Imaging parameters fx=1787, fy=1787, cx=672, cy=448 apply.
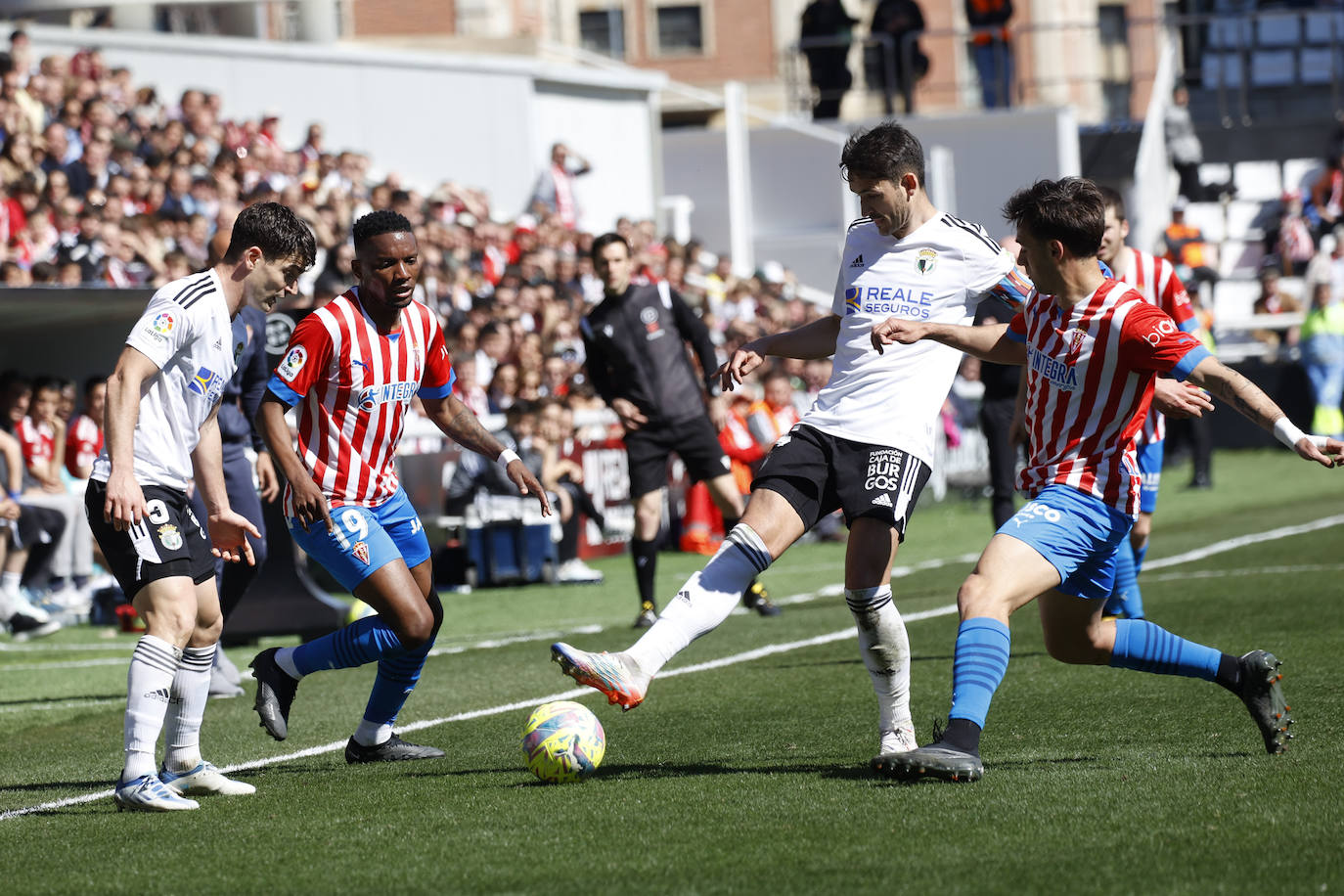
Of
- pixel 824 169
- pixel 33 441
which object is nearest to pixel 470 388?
pixel 33 441

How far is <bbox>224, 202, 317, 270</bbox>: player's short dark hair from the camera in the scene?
610cm

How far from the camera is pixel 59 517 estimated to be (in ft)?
42.8

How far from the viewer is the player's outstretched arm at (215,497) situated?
634 cm

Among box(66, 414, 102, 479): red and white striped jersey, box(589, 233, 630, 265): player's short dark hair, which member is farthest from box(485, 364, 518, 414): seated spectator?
box(589, 233, 630, 265): player's short dark hair

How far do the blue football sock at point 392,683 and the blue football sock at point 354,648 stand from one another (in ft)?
0.15

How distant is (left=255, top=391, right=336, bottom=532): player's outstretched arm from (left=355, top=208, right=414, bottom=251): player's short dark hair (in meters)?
0.65

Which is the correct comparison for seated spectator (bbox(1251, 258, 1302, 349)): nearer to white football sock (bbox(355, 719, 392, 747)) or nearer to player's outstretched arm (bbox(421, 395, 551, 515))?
player's outstretched arm (bbox(421, 395, 551, 515))

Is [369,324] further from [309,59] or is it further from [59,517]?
[309,59]

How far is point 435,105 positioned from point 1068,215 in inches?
838

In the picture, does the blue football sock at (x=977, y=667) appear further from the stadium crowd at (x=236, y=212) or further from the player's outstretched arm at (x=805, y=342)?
the stadium crowd at (x=236, y=212)

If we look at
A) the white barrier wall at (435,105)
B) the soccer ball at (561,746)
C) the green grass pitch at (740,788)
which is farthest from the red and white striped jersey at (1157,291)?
the white barrier wall at (435,105)

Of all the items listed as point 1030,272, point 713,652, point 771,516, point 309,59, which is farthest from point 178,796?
point 309,59

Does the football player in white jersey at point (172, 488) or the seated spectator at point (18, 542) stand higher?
the football player in white jersey at point (172, 488)

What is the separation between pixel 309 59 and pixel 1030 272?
20.4 metres
